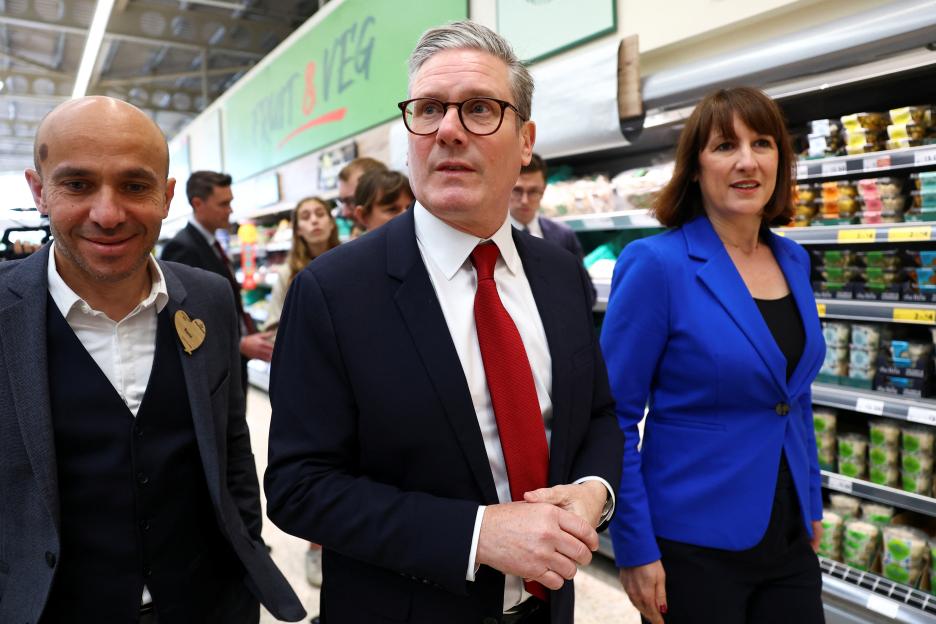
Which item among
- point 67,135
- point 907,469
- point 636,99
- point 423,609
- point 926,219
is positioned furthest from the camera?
point 636,99

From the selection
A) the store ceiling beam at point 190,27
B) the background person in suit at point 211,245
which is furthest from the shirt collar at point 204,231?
the store ceiling beam at point 190,27

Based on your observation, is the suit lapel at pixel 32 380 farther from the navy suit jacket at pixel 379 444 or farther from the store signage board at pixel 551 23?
the store signage board at pixel 551 23

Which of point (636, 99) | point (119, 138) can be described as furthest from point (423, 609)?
point (636, 99)

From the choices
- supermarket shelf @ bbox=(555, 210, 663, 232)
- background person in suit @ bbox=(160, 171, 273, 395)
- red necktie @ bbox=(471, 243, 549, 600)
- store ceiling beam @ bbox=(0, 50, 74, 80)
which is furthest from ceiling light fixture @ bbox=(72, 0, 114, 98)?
red necktie @ bbox=(471, 243, 549, 600)

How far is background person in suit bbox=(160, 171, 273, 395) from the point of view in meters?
3.03

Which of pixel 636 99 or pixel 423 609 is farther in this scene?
pixel 636 99

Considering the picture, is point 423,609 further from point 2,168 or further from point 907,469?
point 2,168

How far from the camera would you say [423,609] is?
0.95m

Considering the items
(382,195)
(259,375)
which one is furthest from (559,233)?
(259,375)

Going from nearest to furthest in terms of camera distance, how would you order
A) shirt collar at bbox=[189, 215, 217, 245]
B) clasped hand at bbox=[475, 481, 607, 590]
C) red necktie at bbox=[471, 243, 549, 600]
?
clasped hand at bbox=[475, 481, 607, 590] < red necktie at bbox=[471, 243, 549, 600] < shirt collar at bbox=[189, 215, 217, 245]

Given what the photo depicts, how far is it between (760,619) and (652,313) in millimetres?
703

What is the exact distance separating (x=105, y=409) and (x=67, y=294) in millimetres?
221

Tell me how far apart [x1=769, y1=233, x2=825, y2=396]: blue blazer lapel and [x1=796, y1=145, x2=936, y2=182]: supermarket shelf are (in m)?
0.76

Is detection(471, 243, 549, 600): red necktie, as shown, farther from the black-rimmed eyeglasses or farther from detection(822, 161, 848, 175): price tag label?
detection(822, 161, 848, 175): price tag label
